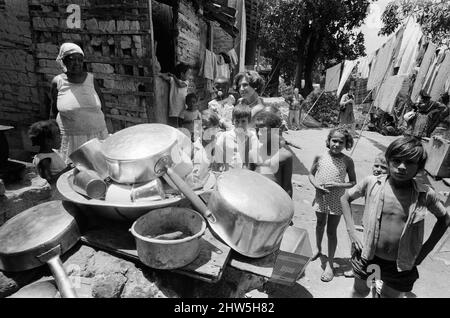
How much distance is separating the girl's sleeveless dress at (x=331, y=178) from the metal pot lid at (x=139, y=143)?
1.81 m

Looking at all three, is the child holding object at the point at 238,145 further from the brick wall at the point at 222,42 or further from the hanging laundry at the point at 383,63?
the brick wall at the point at 222,42

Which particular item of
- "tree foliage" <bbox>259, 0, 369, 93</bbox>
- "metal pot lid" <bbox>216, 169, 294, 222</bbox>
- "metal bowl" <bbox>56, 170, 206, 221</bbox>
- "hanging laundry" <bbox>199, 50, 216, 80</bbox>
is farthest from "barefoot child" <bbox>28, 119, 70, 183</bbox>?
"tree foliage" <bbox>259, 0, 369, 93</bbox>

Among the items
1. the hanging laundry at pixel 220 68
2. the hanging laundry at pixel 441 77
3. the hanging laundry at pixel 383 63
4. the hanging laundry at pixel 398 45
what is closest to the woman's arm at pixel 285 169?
the hanging laundry at pixel 441 77

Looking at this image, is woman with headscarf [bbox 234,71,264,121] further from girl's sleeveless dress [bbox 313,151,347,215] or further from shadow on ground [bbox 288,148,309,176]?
shadow on ground [bbox 288,148,309,176]

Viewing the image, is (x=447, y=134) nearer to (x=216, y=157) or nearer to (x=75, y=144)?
(x=216, y=157)

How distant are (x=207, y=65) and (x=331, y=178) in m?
6.25

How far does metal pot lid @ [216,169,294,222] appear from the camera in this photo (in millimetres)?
1587

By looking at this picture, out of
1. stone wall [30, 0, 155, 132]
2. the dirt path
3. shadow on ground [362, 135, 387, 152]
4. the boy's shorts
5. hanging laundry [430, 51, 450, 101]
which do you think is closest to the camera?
the boy's shorts

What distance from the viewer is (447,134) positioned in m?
6.41

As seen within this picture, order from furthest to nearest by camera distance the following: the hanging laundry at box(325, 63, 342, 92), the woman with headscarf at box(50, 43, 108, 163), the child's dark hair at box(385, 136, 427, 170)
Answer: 1. the hanging laundry at box(325, 63, 342, 92)
2. the woman with headscarf at box(50, 43, 108, 163)
3. the child's dark hair at box(385, 136, 427, 170)

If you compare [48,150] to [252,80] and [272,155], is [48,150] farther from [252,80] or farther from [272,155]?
[252,80]

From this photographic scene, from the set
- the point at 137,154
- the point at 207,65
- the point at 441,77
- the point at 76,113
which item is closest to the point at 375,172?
the point at 137,154

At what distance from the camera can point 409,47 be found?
5.88 meters

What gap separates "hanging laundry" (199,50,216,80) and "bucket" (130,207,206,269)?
22.3ft
